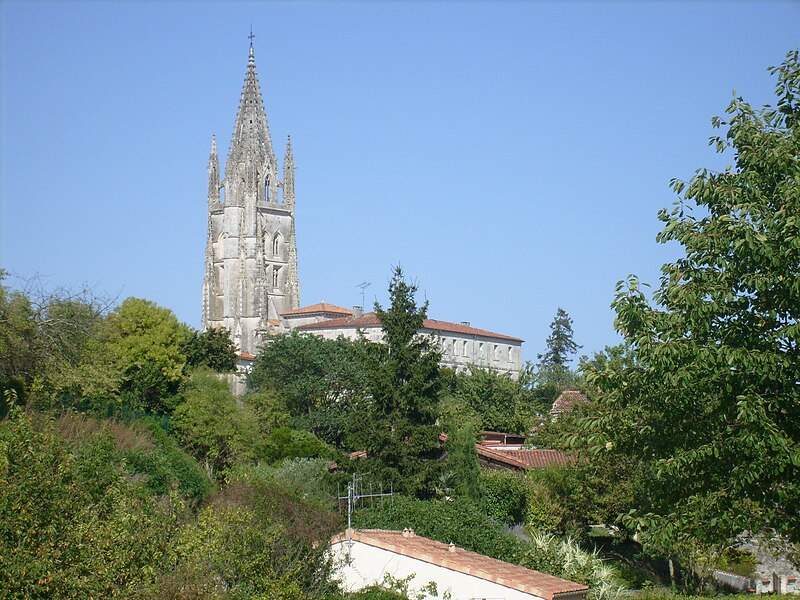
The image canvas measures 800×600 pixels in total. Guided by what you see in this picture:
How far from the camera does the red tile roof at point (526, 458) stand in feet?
134

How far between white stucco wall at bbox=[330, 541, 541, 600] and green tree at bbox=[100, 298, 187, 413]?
3007cm

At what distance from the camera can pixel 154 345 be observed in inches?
2325

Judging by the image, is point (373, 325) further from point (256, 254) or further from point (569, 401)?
point (569, 401)

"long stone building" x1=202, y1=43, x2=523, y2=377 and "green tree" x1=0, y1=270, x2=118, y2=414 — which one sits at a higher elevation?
"long stone building" x1=202, y1=43, x2=523, y2=377

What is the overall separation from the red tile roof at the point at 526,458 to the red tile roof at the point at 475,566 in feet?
47.7

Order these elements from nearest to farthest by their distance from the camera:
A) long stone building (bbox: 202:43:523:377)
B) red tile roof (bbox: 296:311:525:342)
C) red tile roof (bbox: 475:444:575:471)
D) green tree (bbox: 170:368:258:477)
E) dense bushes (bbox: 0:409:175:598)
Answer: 1. dense bushes (bbox: 0:409:175:598)
2. red tile roof (bbox: 475:444:575:471)
3. green tree (bbox: 170:368:258:477)
4. red tile roof (bbox: 296:311:525:342)
5. long stone building (bbox: 202:43:523:377)

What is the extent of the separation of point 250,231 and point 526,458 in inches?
2879

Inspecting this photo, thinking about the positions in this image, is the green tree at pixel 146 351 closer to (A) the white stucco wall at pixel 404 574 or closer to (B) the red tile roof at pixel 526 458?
(B) the red tile roof at pixel 526 458

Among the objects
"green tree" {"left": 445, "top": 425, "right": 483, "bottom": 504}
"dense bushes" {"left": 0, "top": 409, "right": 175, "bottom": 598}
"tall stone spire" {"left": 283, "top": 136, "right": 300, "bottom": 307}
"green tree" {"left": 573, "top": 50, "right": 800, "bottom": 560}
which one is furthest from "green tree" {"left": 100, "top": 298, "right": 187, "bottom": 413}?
"tall stone spire" {"left": 283, "top": 136, "right": 300, "bottom": 307}

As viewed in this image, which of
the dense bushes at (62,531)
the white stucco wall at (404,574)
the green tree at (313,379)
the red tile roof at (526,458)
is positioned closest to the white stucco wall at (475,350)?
the green tree at (313,379)

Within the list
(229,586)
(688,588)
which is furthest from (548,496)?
(229,586)

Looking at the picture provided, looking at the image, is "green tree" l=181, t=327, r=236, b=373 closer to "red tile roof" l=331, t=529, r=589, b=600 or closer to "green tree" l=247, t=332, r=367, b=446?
"green tree" l=247, t=332, r=367, b=446

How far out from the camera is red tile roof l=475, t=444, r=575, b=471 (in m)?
40.9

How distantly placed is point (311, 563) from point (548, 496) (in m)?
16.3
